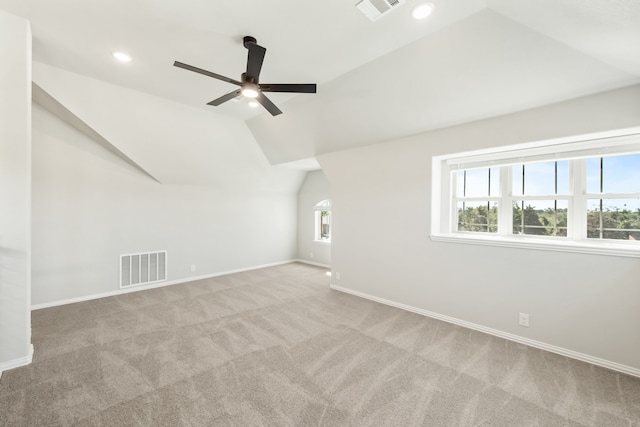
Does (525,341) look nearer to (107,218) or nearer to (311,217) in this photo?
(311,217)

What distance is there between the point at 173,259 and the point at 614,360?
6.06 m

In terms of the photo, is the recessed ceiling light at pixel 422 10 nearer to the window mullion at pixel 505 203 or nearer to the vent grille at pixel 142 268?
the window mullion at pixel 505 203

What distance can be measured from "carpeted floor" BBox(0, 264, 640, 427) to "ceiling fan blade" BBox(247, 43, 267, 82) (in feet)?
8.56

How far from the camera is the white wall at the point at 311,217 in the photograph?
6606 millimetres

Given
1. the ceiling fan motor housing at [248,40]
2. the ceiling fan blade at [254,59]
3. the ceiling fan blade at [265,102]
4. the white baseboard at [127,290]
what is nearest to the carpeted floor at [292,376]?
the white baseboard at [127,290]

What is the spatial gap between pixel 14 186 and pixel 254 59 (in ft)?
7.66

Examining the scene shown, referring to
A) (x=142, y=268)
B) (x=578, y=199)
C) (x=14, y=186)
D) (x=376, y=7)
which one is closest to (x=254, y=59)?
(x=376, y=7)

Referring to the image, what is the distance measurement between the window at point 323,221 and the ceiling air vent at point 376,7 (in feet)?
15.9

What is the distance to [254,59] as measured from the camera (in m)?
2.10

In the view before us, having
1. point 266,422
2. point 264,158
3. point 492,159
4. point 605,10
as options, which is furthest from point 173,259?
point 605,10

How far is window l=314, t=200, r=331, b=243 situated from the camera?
6.81 m

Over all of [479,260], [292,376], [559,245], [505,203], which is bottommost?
[292,376]

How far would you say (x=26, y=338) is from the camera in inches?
95.0

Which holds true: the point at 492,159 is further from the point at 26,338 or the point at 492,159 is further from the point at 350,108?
the point at 26,338
